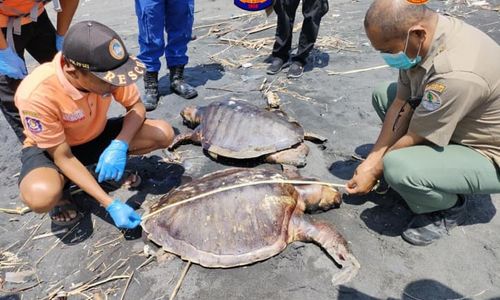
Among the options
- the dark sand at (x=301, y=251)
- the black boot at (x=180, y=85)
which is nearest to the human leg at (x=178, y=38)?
the black boot at (x=180, y=85)

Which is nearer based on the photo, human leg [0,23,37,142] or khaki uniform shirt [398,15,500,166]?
khaki uniform shirt [398,15,500,166]

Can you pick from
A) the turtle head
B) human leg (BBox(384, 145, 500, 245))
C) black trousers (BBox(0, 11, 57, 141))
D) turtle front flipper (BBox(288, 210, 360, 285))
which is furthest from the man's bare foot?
human leg (BBox(384, 145, 500, 245))

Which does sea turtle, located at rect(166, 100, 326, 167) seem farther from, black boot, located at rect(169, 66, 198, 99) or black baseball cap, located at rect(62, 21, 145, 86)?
black baseball cap, located at rect(62, 21, 145, 86)

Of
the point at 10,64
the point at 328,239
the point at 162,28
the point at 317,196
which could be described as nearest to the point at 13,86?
the point at 10,64

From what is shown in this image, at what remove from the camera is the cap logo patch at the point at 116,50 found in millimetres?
2031

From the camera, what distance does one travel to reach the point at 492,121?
2.10 meters

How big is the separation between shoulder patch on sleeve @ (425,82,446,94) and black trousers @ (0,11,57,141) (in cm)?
268

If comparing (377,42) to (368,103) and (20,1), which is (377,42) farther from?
(20,1)

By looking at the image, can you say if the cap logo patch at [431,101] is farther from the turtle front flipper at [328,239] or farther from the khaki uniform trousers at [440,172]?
the turtle front flipper at [328,239]

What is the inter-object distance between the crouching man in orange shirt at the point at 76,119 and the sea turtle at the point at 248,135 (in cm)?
66

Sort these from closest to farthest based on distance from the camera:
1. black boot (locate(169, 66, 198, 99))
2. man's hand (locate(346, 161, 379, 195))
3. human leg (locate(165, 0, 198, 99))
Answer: man's hand (locate(346, 161, 379, 195)), human leg (locate(165, 0, 198, 99)), black boot (locate(169, 66, 198, 99))

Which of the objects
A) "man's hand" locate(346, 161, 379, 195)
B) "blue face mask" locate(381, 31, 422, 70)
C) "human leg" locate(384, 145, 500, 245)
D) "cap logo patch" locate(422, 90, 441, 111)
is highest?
"blue face mask" locate(381, 31, 422, 70)

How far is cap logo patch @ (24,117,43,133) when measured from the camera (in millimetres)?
2184

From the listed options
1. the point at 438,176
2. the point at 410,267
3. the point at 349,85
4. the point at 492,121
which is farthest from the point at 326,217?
the point at 349,85
